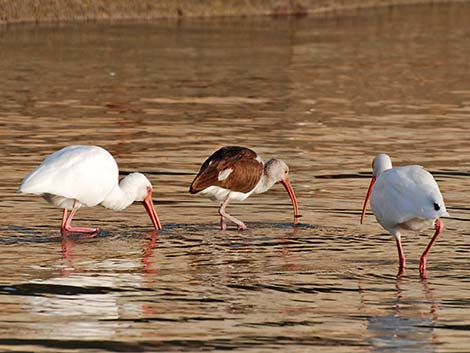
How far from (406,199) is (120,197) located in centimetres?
336

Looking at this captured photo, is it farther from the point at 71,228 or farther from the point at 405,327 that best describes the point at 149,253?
the point at 405,327

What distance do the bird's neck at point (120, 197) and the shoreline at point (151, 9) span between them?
23093 millimetres

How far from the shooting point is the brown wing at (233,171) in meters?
14.9

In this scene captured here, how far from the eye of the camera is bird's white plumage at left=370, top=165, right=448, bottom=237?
11961 millimetres

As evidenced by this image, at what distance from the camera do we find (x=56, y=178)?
1367 centimetres

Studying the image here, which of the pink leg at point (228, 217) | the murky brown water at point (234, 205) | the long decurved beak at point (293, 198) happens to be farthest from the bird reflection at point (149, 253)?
the long decurved beak at point (293, 198)

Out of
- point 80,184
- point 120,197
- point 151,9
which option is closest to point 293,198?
point 120,197

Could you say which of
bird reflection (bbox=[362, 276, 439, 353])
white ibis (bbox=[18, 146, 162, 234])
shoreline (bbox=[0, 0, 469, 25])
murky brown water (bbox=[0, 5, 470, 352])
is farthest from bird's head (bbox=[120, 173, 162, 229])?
shoreline (bbox=[0, 0, 469, 25])

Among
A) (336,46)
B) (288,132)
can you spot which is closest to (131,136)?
(288,132)

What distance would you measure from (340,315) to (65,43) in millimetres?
23450

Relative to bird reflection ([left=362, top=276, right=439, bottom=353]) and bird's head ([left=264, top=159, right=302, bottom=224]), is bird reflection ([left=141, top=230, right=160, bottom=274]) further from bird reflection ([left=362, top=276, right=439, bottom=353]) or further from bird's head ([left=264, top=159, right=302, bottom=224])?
bird's head ([left=264, top=159, right=302, bottom=224])

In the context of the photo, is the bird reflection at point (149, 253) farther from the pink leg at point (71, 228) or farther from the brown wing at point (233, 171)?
the brown wing at point (233, 171)

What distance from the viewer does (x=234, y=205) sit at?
643 inches

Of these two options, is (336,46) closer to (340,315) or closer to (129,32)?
(129,32)
